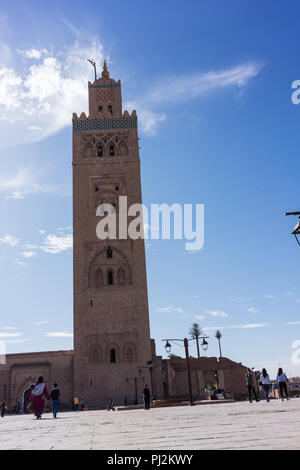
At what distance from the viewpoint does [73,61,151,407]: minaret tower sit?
94.2 feet

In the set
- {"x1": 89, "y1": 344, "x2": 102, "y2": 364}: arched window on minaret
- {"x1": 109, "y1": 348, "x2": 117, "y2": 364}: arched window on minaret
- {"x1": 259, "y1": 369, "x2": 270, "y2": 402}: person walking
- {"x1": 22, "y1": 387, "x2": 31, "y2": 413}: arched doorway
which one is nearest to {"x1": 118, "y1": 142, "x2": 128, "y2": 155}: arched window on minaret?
{"x1": 89, "y1": 344, "x2": 102, "y2": 364}: arched window on minaret

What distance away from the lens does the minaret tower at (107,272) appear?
28719 millimetres

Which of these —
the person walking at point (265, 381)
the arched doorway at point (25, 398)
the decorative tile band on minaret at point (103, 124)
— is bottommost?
Result: the arched doorway at point (25, 398)

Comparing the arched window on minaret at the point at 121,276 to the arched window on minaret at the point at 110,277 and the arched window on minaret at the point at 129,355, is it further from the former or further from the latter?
the arched window on minaret at the point at 129,355

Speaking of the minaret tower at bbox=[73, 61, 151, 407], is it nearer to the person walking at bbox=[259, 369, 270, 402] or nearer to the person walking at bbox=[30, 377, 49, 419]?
the person walking at bbox=[259, 369, 270, 402]

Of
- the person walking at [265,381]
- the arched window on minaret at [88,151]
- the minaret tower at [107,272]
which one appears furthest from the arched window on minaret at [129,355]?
the person walking at [265,381]

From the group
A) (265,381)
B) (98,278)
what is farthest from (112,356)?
(265,381)

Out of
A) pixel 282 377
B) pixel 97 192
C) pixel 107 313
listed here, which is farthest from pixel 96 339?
pixel 282 377

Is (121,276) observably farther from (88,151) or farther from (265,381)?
(265,381)

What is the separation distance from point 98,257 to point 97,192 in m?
5.27

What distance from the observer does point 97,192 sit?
33250 millimetres

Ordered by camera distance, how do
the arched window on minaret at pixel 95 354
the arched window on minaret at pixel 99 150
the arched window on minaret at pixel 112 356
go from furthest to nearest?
1. the arched window on minaret at pixel 99 150
2. the arched window on minaret at pixel 112 356
3. the arched window on minaret at pixel 95 354

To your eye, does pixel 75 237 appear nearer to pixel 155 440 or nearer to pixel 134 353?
pixel 134 353

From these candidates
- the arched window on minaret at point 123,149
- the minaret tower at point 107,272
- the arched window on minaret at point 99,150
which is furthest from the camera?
the arched window on minaret at point 99,150
